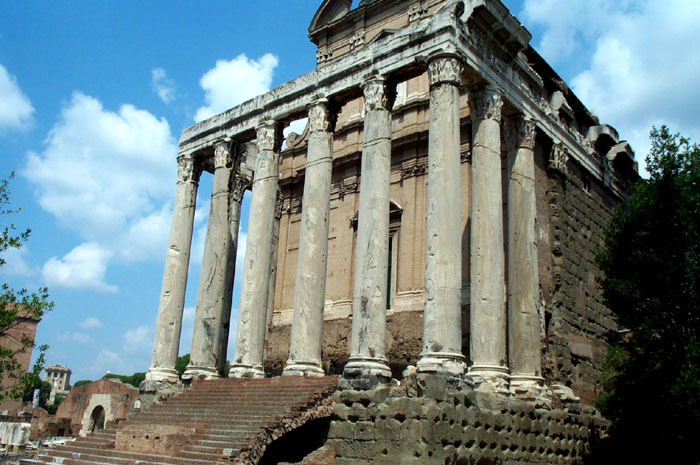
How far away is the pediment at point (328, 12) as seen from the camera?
25531 mm

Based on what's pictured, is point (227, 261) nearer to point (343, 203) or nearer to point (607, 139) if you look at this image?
point (343, 203)

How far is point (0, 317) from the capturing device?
48.9 feet

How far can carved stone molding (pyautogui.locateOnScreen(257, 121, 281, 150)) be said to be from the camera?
19.6 meters

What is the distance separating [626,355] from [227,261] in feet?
39.5

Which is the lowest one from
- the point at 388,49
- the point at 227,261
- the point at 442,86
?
the point at 227,261

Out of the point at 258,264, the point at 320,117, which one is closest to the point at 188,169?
the point at 258,264

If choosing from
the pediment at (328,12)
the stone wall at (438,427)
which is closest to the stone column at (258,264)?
the stone wall at (438,427)

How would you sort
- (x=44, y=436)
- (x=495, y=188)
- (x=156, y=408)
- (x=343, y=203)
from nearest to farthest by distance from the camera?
(x=495, y=188) → (x=156, y=408) → (x=343, y=203) → (x=44, y=436)

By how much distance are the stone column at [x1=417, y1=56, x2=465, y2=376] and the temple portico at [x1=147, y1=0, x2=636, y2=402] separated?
3 cm

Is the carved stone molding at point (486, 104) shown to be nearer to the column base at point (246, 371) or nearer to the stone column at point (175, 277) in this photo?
the column base at point (246, 371)

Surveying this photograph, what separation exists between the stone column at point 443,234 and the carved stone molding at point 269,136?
574cm

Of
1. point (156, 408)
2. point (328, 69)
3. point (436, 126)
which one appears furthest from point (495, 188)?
point (156, 408)

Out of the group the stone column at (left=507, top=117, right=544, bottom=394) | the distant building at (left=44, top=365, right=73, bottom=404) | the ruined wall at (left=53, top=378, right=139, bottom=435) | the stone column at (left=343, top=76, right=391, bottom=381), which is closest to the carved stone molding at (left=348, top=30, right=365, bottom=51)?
the stone column at (left=343, top=76, right=391, bottom=381)

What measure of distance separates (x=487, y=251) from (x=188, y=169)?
11267 millimetres
